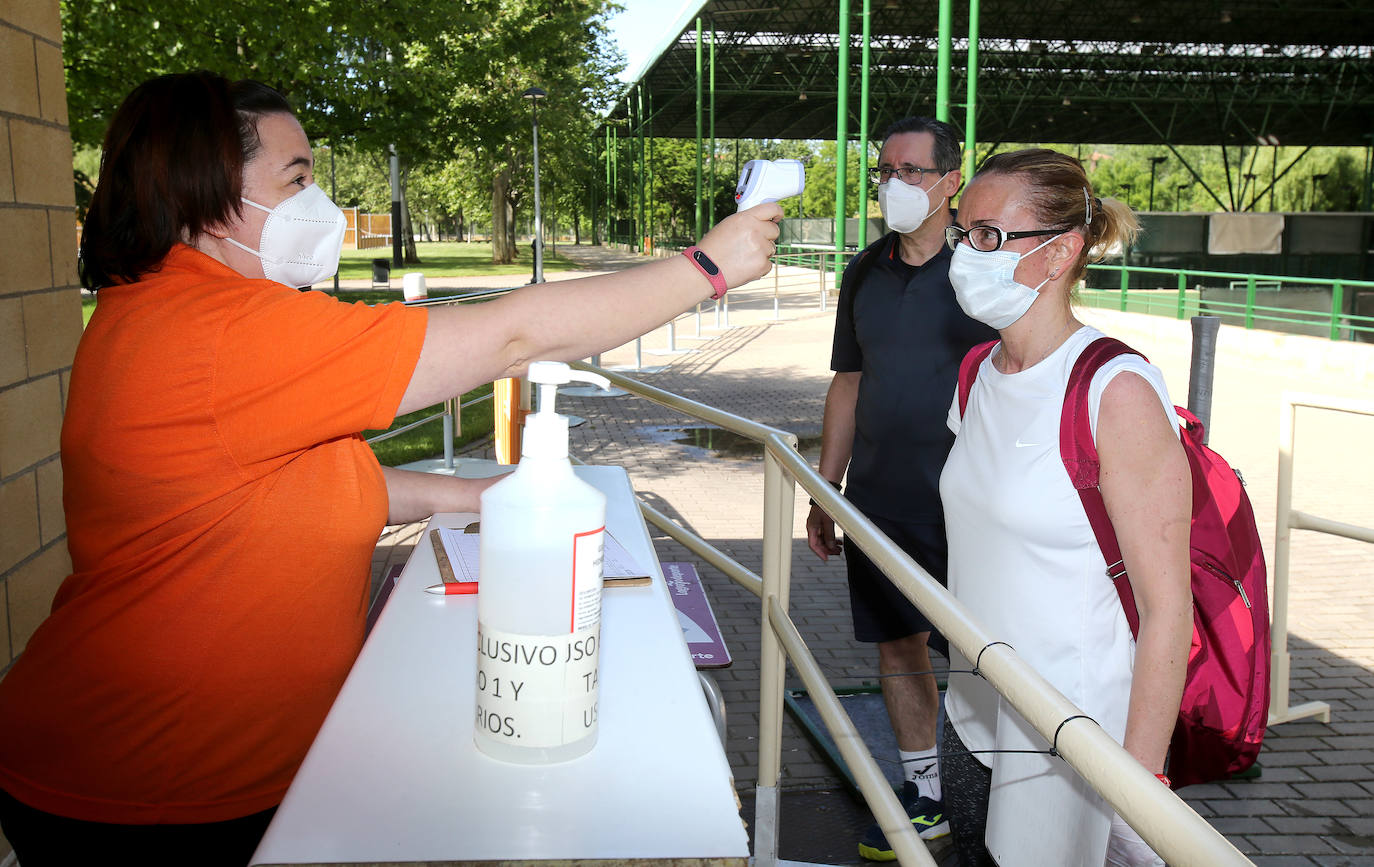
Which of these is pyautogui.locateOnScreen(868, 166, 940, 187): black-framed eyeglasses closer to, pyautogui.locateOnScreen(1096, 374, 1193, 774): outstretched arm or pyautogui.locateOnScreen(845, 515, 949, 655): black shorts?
pyautogui.locateOnScreen(845, 515, 949, 655): black shorts

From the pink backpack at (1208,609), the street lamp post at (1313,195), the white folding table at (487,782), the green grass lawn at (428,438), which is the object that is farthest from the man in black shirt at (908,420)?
the street lamp post at (1313,195)

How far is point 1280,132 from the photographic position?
5312 centimetres

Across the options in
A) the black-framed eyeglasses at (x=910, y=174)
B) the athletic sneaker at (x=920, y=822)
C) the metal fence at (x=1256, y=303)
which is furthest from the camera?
the metal fence at (x=1256, y=303)

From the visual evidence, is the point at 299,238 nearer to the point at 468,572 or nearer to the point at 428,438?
the point at 468,572

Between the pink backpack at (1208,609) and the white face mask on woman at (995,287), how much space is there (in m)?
0.28

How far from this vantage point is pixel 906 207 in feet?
11.8

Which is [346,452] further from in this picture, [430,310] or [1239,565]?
[1239,565]

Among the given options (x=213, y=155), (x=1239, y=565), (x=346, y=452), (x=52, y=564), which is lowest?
(x=52, y=564)

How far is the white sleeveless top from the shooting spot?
2.19 metres

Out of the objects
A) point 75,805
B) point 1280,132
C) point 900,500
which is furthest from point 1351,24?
point 75,805

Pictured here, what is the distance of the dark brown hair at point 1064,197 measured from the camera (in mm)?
2523

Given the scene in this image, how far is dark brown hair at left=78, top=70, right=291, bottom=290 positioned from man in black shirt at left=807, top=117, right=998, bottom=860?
2305mm

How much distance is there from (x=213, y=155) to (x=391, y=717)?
0.90m

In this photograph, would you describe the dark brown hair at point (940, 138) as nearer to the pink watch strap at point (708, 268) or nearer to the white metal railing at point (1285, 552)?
the white metal railing at point (1285, 552)
